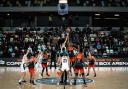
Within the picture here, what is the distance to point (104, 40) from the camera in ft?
125

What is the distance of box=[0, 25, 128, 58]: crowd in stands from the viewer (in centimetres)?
3581

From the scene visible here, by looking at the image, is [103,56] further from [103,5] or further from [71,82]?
[71,82]

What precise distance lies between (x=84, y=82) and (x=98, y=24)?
854 inches

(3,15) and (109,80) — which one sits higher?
(3,15)

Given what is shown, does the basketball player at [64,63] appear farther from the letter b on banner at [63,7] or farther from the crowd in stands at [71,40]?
the letter b on banner at [63,7]

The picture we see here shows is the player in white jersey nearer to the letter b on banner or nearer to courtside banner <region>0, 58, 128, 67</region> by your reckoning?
courtside banner <region>0, 58, 128, 67</region>

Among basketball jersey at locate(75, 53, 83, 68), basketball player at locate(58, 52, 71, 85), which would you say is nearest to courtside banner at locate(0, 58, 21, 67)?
basketball jersey at locate(75, 53, 83, 68)

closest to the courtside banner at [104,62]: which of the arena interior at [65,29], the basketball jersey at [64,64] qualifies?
the arena interior at [65,29]

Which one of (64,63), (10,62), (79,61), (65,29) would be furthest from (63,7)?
(64,63)

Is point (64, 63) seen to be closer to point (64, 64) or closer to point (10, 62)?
point (64, 64)

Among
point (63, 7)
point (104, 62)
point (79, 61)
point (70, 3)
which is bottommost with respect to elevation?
point (104, 62)

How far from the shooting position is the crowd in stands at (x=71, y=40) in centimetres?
3581

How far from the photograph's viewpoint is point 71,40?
1476 inches

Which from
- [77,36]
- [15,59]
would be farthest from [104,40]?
[15,59]
